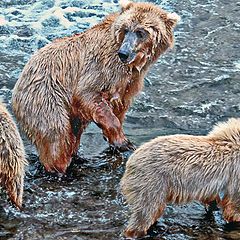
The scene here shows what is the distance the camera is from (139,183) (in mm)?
6613

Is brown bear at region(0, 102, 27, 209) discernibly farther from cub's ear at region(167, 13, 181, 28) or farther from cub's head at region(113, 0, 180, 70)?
cub's ear at region(167, 13, 181, 28)

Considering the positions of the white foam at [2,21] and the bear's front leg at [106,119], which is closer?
the bear's front leg at [106,119]

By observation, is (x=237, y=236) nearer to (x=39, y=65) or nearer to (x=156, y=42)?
(x=156, y=42)

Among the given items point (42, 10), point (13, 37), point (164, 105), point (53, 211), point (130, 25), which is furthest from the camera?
point (42, 10)

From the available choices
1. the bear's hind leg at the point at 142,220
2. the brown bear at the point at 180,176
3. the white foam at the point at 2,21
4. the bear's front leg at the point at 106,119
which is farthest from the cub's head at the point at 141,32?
the white foam at the point at 2,21

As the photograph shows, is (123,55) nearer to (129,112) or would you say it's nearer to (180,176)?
(180,176)

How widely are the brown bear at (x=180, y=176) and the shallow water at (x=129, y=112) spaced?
301mm

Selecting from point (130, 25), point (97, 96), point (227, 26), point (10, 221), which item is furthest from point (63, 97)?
point (227, 26)

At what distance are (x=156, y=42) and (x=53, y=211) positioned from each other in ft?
7.70

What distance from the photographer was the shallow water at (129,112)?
23.0 ft

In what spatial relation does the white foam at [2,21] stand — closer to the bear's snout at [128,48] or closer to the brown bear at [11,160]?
the bear's snout at [128,48]

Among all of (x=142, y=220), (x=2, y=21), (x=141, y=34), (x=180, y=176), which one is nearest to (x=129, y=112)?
(x=141, y=34)

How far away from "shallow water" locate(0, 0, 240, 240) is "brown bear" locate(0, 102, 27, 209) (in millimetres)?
279

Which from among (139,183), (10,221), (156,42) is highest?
(156,42)
